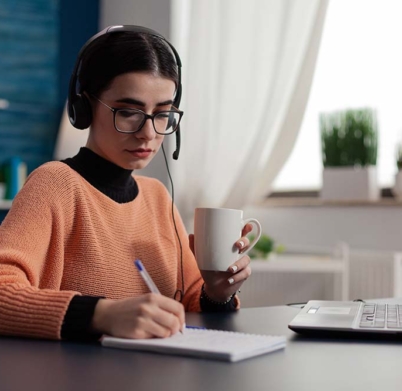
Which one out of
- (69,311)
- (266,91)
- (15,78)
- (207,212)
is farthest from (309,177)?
(69,311)

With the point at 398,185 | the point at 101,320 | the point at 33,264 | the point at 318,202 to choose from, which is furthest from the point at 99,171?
the point at 318,202

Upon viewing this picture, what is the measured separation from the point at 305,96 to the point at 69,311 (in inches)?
88.2

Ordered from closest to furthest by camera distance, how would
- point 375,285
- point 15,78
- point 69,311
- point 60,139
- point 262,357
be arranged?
point 262,357 < point 69,311 < point 375,285 < point 60,139 < point 15,78

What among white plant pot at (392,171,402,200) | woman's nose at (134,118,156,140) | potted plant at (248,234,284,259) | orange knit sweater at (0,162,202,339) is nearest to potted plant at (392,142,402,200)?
white plant pot at (392,171,402,200)

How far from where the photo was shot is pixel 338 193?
9.95 ft

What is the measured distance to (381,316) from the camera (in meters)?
1.08

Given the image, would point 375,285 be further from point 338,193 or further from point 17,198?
point 17,198

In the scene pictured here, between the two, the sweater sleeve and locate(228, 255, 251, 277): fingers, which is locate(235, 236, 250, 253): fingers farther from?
the sweater sleeve

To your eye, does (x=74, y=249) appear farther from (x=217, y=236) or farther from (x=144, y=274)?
(x=144, y=274)

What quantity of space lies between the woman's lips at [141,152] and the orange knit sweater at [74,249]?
4.5 inches

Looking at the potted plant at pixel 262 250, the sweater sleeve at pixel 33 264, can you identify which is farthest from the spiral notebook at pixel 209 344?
the potted plant at pixel 262 250

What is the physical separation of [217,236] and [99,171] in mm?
317

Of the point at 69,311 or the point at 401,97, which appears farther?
the point at 401,97

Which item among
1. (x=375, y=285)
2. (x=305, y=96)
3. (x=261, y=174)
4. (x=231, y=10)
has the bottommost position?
(x=375, y=285)
